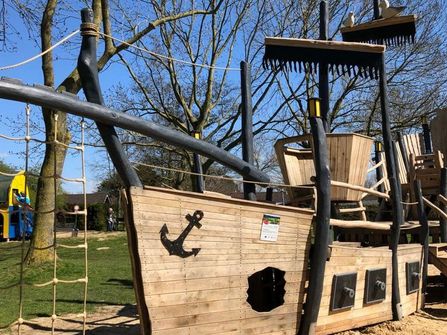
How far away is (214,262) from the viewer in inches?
192

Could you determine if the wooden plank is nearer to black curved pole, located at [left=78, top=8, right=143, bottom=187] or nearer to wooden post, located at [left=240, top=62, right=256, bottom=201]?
wooden post, located at [left=240, top=62, right=256, bottom=201]

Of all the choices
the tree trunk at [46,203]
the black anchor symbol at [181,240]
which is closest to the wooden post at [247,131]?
the black anchor symbol at [181,240]

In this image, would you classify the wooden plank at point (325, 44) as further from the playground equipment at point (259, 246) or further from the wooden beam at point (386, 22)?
the wooden beam at point (386, 22)

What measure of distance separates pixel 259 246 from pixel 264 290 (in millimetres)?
1262

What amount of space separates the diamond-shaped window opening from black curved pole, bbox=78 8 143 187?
226 cm

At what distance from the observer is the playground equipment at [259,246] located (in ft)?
14.5

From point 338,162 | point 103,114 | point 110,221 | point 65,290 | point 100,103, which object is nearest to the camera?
point 103,114

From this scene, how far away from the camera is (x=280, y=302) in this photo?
566 centimetres

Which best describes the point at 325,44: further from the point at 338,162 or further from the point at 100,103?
the point at 100,103

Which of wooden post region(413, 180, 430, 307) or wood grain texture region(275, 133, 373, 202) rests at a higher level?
wood grain texture region(275, 133, 373, 202)

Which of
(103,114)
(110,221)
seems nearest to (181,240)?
(103,114)

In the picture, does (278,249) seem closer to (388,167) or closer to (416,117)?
(388,167)

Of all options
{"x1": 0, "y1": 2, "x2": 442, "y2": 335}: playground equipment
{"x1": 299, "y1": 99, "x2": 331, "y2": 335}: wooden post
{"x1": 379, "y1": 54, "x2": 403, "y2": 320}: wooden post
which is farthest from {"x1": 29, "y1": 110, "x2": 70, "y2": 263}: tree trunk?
{"x1": 299, "y1": 99, "x2": 331, "y2": 335}: wooden post

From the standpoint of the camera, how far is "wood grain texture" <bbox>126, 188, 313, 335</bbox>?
14.6ft
